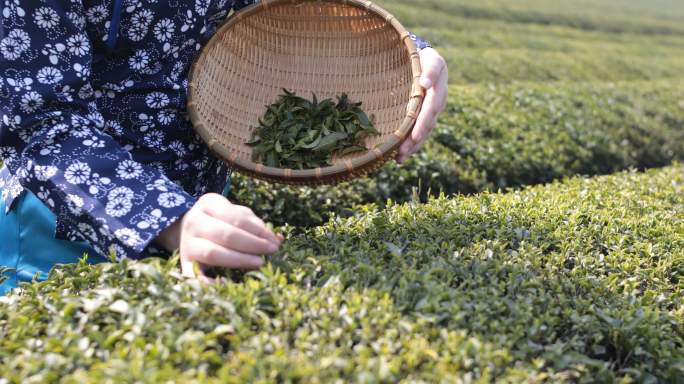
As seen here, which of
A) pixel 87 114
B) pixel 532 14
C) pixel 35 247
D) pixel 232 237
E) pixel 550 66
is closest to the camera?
pixel 232 237

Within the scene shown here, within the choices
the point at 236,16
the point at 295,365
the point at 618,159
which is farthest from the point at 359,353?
the point at 618,159

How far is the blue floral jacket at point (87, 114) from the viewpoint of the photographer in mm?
2037

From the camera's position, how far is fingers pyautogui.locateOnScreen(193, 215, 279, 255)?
1828 millimetres

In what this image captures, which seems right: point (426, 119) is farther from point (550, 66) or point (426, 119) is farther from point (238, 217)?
point (550, 66)

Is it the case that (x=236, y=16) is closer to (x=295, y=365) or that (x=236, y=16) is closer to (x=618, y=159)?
(x=295, y=365)

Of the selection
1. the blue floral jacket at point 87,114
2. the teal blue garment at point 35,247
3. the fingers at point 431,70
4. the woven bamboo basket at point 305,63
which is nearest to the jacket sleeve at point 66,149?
the blue floral jacket at point 87,114

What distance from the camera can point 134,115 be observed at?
2516 millimetres

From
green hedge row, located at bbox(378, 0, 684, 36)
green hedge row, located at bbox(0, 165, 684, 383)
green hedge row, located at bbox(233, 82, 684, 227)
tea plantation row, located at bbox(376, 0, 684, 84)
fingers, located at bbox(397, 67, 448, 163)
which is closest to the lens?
green hedge row, located at bbox(0, 165, 684, 383)

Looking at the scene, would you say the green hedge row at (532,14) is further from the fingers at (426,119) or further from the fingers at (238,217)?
the fingers at (238,217)

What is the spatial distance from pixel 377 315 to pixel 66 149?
3.65 ft

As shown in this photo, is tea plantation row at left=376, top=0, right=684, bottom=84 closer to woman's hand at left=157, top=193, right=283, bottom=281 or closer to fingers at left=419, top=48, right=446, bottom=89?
fingers at left=419, top=48, right=446, bottom=89

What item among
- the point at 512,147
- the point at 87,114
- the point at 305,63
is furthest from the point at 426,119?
the point at 512,147

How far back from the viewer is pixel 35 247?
2.41m

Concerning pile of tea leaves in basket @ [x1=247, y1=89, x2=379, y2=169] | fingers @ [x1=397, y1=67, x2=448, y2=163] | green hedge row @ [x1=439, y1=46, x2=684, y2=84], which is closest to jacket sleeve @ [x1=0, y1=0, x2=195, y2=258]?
pile of tea leaves in basket @ [x1=247, y1=89, x2=379, y2=169]
